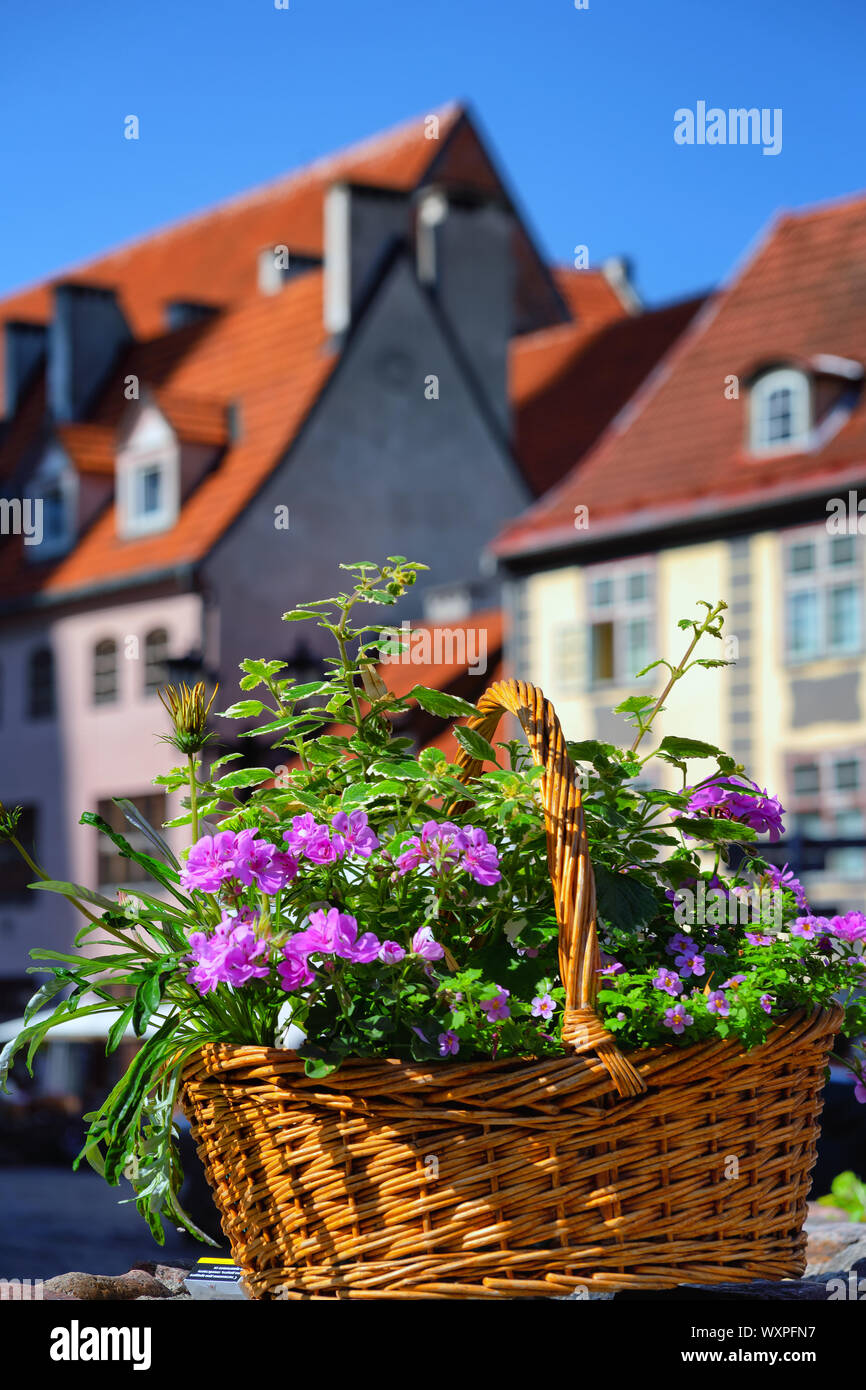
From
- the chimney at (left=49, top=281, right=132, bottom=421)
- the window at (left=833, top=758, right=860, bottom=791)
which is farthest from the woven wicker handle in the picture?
the chimney at (left=49, top=281, right=132, bottom=421)

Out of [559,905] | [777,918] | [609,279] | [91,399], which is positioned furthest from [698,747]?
[609,279]

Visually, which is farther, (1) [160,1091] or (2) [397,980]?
(1) [160,1091]

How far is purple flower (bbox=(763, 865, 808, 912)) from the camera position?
2070 millimetres

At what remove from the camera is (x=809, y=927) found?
6.46 feet

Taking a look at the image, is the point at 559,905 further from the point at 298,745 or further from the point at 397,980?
the point at 298,745

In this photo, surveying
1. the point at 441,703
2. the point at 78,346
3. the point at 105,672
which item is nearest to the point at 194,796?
the point at 441,703

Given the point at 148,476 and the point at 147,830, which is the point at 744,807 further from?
the point at 148,476

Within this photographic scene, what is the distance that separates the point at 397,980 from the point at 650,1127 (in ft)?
0.89

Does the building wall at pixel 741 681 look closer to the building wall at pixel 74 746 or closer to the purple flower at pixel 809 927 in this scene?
the building wall at pixel 74 746

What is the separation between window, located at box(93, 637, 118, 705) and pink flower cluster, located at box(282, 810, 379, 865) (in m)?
24.4

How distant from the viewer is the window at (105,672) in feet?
85.5

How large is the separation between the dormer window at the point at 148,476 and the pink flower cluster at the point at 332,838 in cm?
2475
